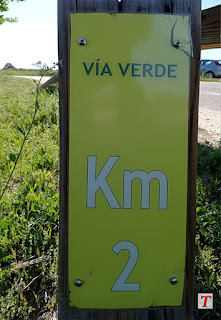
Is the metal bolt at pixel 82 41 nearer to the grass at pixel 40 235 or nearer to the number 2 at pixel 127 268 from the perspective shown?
the grass at pixel 40 235

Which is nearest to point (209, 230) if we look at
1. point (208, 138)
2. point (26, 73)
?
point (208, 138)

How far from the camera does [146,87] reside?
5.20 ft

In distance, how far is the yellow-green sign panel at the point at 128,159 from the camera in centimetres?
158

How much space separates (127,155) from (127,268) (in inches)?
18.8

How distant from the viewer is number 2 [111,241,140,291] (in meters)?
1.63

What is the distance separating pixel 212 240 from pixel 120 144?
3.39ft

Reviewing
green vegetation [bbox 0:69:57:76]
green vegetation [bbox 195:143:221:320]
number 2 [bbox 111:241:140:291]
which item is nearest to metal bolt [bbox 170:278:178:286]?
number 2 [bbox 111:241:140:291]

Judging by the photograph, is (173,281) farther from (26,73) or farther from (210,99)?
(26,73)

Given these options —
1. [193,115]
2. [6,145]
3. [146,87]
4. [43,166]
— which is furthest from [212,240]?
[6,145]

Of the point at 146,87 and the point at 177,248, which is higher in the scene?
the point at 146,87

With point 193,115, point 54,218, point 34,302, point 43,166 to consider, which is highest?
point 193,115

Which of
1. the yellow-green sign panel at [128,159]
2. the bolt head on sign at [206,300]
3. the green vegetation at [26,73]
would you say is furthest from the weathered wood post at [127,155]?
the green vegetation at [26,73]

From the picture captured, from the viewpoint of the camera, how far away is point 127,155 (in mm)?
1605

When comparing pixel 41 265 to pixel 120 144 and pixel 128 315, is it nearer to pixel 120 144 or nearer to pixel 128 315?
pixel 128 315
